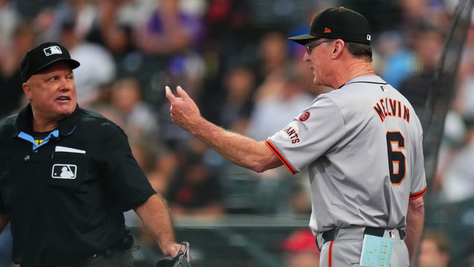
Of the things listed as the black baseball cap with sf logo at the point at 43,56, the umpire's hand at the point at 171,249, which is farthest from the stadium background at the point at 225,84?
the black baseball cap with sf logo at the point at 43,56

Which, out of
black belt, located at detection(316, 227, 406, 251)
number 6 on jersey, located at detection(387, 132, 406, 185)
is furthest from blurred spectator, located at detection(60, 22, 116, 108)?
number 6 on jersey, located at detection(387, 132, 406, 185)

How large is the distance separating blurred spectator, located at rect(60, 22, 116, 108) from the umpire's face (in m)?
4.44

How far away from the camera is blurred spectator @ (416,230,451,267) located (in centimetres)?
502

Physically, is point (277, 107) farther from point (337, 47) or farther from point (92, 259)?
point (92, 259)

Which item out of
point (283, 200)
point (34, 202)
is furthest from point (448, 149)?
point (34, 202)

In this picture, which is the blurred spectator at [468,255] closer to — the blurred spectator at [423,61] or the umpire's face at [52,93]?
the blurred spectator at [423,61]

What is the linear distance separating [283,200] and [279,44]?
2.34 metres

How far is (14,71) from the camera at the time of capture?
791 cm

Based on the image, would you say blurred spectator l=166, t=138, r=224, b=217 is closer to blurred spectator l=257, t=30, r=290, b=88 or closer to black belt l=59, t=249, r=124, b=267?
blurred spectator l=257, t=30, r=290, b=88

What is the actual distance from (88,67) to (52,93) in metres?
4.90

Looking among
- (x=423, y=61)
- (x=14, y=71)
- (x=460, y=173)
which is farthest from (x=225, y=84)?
(x=460, y=173)

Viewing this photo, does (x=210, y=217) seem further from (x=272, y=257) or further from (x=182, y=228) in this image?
(x=272, y=257)

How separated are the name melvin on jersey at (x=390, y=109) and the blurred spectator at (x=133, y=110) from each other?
477 centimetres

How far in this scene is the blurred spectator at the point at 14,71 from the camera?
25.4 ft
